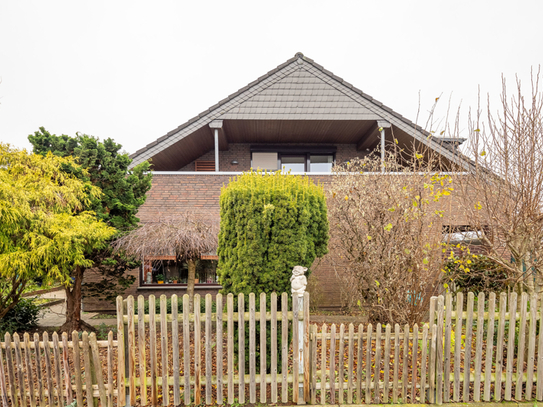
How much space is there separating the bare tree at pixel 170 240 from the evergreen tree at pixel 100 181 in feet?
1.93

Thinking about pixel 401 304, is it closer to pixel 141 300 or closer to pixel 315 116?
pixel 141 300

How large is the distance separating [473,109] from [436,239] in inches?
92.2

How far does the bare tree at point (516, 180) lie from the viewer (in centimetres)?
428

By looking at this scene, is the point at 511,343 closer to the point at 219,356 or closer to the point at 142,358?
the point at 219,356

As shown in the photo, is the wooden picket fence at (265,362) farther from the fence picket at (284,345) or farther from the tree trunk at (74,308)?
the tree trunk at (74,308)

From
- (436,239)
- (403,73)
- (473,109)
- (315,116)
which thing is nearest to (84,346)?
(436,239)

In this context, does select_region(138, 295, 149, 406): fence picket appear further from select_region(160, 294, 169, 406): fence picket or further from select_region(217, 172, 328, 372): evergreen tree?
select_region(217, 172, 328, 372): evergreen tree

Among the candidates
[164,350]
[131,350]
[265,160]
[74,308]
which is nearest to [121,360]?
[131,350]

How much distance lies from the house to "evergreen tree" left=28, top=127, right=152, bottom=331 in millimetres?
1746

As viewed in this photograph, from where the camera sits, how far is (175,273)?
32.5 ft

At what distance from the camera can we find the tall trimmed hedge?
4027 mm

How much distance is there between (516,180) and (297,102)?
23.0 feet

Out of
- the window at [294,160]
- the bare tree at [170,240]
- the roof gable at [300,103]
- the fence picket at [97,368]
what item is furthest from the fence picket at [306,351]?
the window at [294,160]

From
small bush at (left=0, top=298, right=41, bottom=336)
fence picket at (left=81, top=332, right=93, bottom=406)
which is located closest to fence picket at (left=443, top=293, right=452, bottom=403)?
fence picket at (left=81, top=332, right=93, bottom=406)
